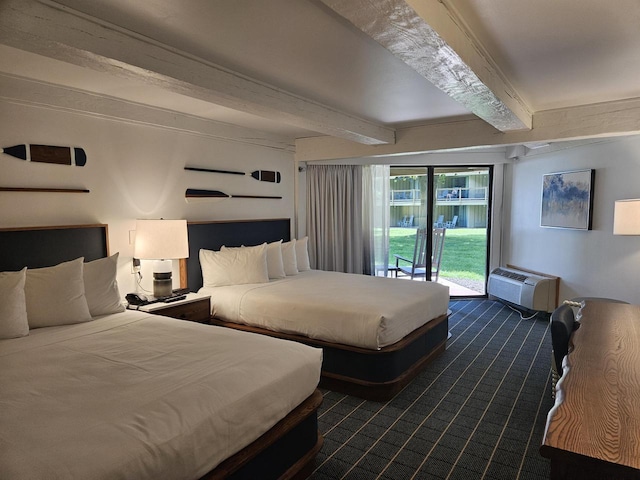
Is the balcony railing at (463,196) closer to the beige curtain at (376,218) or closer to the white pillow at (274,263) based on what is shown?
the beige curtain at (376,218)

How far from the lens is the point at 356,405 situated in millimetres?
3090

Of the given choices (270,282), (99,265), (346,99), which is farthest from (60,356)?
(346,99)

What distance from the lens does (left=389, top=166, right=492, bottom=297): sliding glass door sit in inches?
256

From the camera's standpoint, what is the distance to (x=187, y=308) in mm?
3578

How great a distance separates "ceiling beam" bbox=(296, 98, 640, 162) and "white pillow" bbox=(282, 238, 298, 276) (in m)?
1.36

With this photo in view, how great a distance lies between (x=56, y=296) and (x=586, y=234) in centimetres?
536

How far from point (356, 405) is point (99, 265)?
2219mm

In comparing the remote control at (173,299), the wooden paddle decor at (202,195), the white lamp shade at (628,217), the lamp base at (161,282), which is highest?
the wooden paddle decor at (202,195)

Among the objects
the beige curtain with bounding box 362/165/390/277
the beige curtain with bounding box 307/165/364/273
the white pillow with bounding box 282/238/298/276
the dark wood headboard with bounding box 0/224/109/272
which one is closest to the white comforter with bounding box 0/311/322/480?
the dark wood headboard with bounding box 0/224/109/272

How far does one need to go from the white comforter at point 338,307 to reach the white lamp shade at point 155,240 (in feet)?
2.26

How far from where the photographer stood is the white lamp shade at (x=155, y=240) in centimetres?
348

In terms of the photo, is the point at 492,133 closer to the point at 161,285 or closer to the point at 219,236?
the point at 219,236

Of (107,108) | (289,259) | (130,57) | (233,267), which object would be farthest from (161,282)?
(130,57)

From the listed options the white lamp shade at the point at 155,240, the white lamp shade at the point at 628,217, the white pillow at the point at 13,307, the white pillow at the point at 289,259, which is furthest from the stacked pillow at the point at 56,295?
the white lamp shade at the point at 628,217
